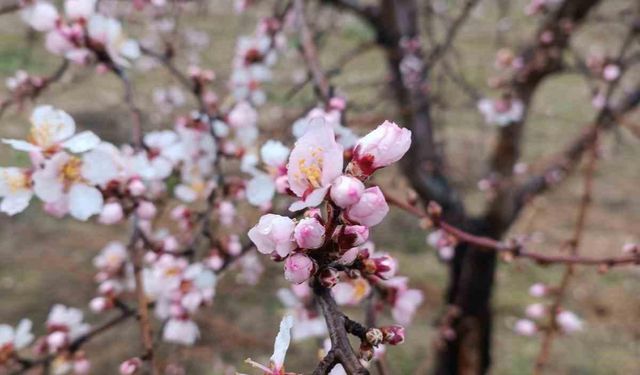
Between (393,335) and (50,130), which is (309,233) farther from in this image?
Answer: (50,130)

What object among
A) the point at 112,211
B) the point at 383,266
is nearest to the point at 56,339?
the point at 112,211

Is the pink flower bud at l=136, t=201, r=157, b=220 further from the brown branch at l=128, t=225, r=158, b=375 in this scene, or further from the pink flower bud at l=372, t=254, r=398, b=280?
the pink flower bud at l=372, t=254, r=398, b=280

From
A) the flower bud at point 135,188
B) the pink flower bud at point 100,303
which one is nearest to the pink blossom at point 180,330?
the pink flower bud at point 100,303

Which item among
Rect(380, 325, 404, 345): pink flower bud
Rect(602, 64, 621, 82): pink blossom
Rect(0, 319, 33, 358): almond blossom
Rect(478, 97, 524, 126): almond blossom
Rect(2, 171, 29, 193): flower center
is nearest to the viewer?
Rect(380, 325, 404, 345): pink flower bud

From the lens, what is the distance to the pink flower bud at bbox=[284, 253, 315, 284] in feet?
1.47

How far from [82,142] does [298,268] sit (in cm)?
47

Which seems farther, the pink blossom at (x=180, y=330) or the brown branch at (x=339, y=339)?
the pink blossom at (x=180, y=330)

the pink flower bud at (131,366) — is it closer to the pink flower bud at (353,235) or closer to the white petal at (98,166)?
the white petal at (98,166)

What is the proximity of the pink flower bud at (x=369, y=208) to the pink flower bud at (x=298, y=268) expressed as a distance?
0.16ft

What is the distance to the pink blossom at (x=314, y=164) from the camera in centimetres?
47

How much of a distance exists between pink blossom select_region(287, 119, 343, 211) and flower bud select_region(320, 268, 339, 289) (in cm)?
5

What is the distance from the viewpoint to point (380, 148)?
50 cm

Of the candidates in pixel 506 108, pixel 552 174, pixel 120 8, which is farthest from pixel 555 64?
pixel 120 8

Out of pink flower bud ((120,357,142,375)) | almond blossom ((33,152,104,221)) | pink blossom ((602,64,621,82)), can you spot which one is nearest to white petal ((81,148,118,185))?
almond blossom ((33,152,104,221))
